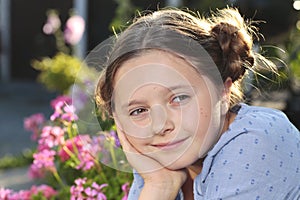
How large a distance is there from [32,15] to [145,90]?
30.6ft

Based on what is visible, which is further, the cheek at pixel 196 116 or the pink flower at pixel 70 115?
the pink flower at pixel 70 115

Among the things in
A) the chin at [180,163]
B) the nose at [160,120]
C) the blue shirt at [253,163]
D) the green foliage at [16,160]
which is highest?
the green foliage at [16,160]

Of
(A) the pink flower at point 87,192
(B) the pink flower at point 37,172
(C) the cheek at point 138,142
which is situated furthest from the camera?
(B) the pink flower at point 37,172

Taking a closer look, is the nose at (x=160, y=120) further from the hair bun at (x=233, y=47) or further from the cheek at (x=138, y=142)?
the hair bun at (x=233, y=47)

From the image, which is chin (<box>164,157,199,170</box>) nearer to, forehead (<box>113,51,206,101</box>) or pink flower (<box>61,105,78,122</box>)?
forehead (<box>113,51,206,101</box>)

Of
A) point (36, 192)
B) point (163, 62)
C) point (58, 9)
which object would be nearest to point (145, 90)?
point (163, 62)

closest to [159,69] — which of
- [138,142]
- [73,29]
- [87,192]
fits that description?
[138,142]

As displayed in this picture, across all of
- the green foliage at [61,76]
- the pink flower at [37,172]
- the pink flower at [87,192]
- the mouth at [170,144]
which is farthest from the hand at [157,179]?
the green foliage at [61,76]

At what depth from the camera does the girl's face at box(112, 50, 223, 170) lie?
5.32 ft

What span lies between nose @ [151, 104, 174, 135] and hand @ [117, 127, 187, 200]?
16 centimetres

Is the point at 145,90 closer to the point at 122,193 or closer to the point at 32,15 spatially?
the point at 122,193

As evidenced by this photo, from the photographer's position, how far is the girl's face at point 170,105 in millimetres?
1622

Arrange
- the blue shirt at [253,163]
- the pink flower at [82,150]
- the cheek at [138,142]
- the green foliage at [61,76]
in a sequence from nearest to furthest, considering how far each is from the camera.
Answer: the blue shirt at [253,163]
the cheek at [138,142]
the pink flower at [82,150]
the green foliage at [61,76]

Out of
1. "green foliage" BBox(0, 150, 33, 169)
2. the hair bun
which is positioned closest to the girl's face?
the hair bun
